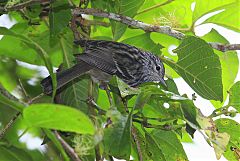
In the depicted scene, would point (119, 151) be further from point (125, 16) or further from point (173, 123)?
point (125, 16)

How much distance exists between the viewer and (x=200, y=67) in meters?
2.81

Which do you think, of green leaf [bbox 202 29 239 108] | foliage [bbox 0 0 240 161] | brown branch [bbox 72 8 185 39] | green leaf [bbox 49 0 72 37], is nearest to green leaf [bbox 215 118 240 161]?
foliage [bbox 0 0 240 161]

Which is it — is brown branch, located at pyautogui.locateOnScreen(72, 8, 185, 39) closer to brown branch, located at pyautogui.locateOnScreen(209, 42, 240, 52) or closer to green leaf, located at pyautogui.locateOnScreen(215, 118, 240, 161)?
brown branch, located at pyautogui.locateOnScreen(209, 42, 240, 52)

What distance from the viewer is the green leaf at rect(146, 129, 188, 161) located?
269cm

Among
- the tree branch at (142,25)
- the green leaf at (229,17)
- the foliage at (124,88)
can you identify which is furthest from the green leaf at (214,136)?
the green leaf at (229,17)

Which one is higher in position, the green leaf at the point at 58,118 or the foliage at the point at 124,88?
the green leaf at the point at 58,118

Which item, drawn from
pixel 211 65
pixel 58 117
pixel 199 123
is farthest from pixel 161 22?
pixel 58 117

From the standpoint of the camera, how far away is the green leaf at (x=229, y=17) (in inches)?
131

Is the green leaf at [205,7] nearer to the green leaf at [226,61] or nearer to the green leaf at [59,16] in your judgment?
the green leaf at [226,61]

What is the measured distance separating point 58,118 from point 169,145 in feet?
3.93

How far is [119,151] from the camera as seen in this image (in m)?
2.15

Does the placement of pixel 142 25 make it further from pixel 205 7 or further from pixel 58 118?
pixel 58 118

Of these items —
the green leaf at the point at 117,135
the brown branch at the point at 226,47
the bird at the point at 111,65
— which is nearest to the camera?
the green leaf at the point at 117,135

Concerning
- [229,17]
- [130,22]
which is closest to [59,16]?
[130,22]
